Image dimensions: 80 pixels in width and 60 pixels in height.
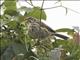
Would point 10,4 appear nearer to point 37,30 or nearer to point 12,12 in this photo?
point 12,12

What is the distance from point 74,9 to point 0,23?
19 cm

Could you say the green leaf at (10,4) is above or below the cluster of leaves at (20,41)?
above

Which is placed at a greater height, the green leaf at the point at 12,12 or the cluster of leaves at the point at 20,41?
the green leaf at the point at 12,12

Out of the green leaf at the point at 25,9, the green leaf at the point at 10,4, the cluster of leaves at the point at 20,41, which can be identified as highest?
the green leaf at the point at 10,4

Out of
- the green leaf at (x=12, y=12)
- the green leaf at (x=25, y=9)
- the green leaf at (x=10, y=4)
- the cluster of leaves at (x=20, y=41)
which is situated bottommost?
the cluster of leaves at (x=20, y=41)

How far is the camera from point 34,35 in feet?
1.38

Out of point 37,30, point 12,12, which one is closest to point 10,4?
point 12,12

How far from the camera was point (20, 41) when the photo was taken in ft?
1.52

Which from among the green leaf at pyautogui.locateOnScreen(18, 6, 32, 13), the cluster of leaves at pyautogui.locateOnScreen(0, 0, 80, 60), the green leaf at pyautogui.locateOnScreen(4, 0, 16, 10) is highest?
the green leaf at pyautogui.locateOnScreen(4, 0, 16, 10)

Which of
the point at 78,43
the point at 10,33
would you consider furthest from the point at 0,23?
the point at 78,43

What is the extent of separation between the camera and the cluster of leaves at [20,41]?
1.43 ft

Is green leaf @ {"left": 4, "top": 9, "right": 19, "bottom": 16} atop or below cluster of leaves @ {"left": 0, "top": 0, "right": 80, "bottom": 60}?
atop

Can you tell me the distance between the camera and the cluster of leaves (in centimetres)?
43

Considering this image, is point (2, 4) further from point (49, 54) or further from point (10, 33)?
point (49, 54)
